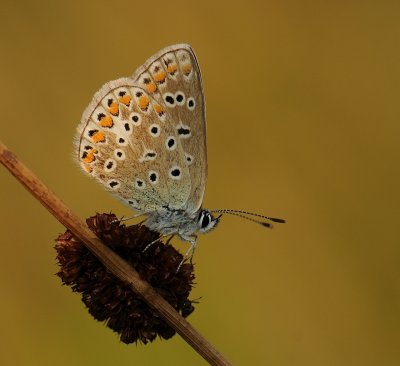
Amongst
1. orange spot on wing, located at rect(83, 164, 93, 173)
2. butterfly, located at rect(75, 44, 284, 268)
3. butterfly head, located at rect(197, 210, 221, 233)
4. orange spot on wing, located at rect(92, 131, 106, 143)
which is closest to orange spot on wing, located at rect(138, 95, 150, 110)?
butterfly, located at rect(75, 44, 284, 268)

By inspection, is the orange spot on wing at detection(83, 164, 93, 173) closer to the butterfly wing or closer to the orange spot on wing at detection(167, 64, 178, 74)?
the butterfly wing

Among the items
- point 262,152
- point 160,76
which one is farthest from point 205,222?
point 262,152

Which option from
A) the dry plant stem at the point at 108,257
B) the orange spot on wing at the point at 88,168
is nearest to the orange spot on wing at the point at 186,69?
the orange spot on wing at the point at 88,168

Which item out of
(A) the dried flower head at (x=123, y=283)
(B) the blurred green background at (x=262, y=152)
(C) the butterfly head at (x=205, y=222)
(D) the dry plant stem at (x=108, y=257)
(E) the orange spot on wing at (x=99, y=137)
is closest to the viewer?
(D) the dry plant stem at (x=108, y=257)

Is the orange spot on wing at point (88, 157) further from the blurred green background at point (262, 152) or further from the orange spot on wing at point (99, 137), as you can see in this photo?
the blurred green background at point (262, 152)

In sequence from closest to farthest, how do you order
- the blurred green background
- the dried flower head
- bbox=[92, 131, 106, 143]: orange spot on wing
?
the dried flower head, bbox=[92, 131, 106, 143]: orange spot on wing, the blurred green background

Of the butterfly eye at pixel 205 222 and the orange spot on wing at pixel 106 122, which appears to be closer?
the orange spot on wing at pixel 106 122

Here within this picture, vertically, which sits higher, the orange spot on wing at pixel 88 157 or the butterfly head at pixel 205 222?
the butterfly head at pixel 205 222

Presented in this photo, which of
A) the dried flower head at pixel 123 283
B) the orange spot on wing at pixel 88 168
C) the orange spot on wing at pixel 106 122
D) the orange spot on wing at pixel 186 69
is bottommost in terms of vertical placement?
the dried flower head at pixel 123 283

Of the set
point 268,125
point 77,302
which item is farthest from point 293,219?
point 77,302
